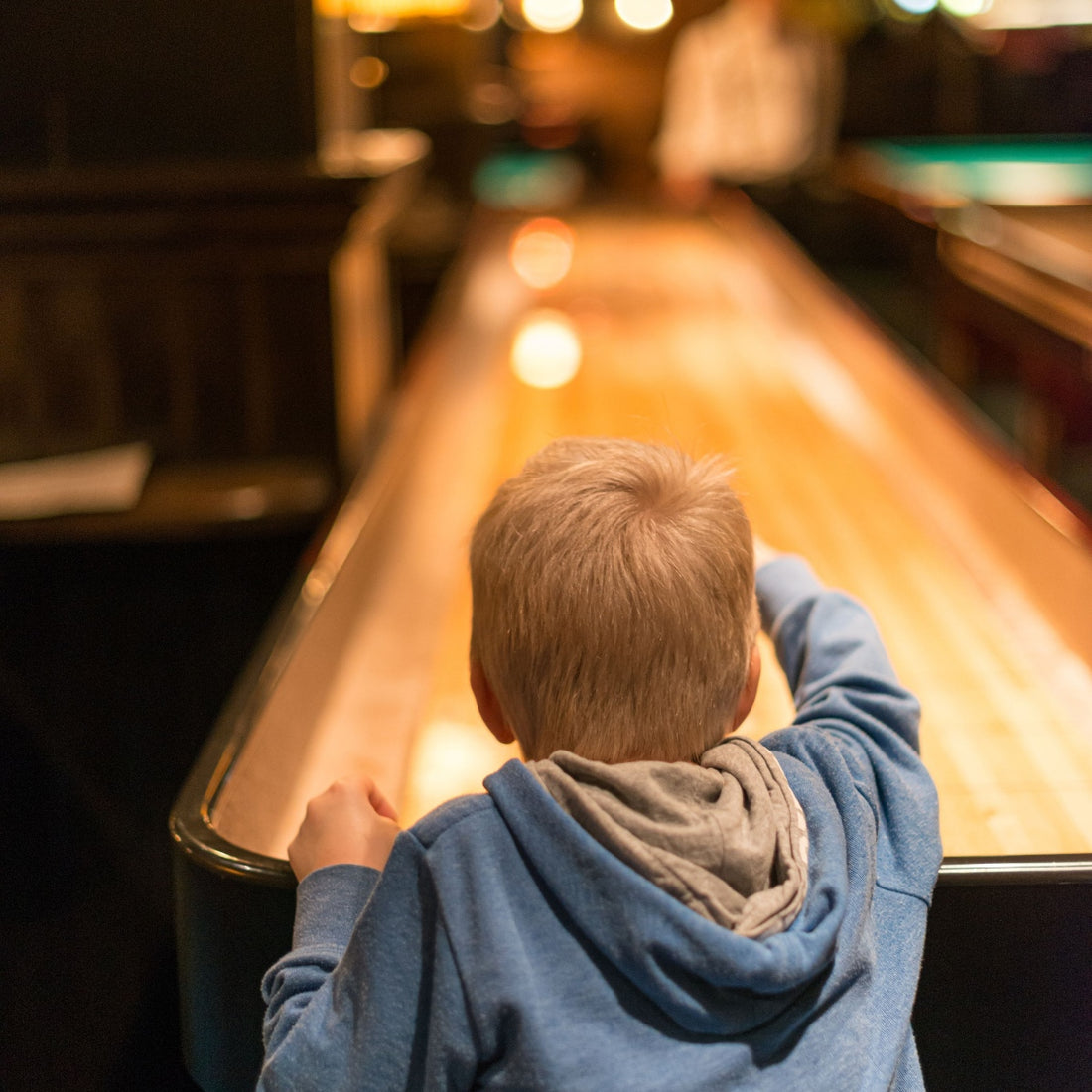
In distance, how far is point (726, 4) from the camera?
11000 mm

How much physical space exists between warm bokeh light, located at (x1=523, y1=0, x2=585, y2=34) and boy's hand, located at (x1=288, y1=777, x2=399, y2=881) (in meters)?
11.7

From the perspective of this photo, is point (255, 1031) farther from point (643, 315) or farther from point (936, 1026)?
point (643, 315)

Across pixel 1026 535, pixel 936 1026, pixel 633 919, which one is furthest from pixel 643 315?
pixel 633 919

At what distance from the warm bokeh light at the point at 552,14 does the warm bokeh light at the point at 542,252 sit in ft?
17.5

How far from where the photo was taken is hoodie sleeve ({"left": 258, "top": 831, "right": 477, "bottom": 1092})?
0.73 metres

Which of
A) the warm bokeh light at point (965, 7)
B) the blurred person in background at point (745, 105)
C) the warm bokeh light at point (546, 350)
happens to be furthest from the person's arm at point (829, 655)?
the warm bokeh light at point (965, 7)

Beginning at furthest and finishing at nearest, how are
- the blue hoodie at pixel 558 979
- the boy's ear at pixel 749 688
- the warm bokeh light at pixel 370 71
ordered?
the warm bokeh light at pixel 370 71
the boy's ear at pixel 749 688
the blue hoodie at pixel 558 979

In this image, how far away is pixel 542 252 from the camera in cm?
582

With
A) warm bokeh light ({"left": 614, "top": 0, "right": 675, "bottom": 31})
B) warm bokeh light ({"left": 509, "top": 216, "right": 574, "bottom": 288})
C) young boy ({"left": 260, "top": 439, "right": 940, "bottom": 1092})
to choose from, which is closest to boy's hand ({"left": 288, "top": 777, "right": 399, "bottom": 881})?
young boy ({"left": 260, "top": 439, "right": 940, "bottom": 1092})

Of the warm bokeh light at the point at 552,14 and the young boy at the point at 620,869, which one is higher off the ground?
the warm bokeh light at the point at 552,14

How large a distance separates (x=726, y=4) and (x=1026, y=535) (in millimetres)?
9989

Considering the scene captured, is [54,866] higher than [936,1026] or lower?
lower

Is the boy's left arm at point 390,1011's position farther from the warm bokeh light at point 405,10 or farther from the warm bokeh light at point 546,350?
the warm bokeh light at point 405,10

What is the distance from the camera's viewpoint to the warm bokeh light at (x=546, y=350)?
359cm
